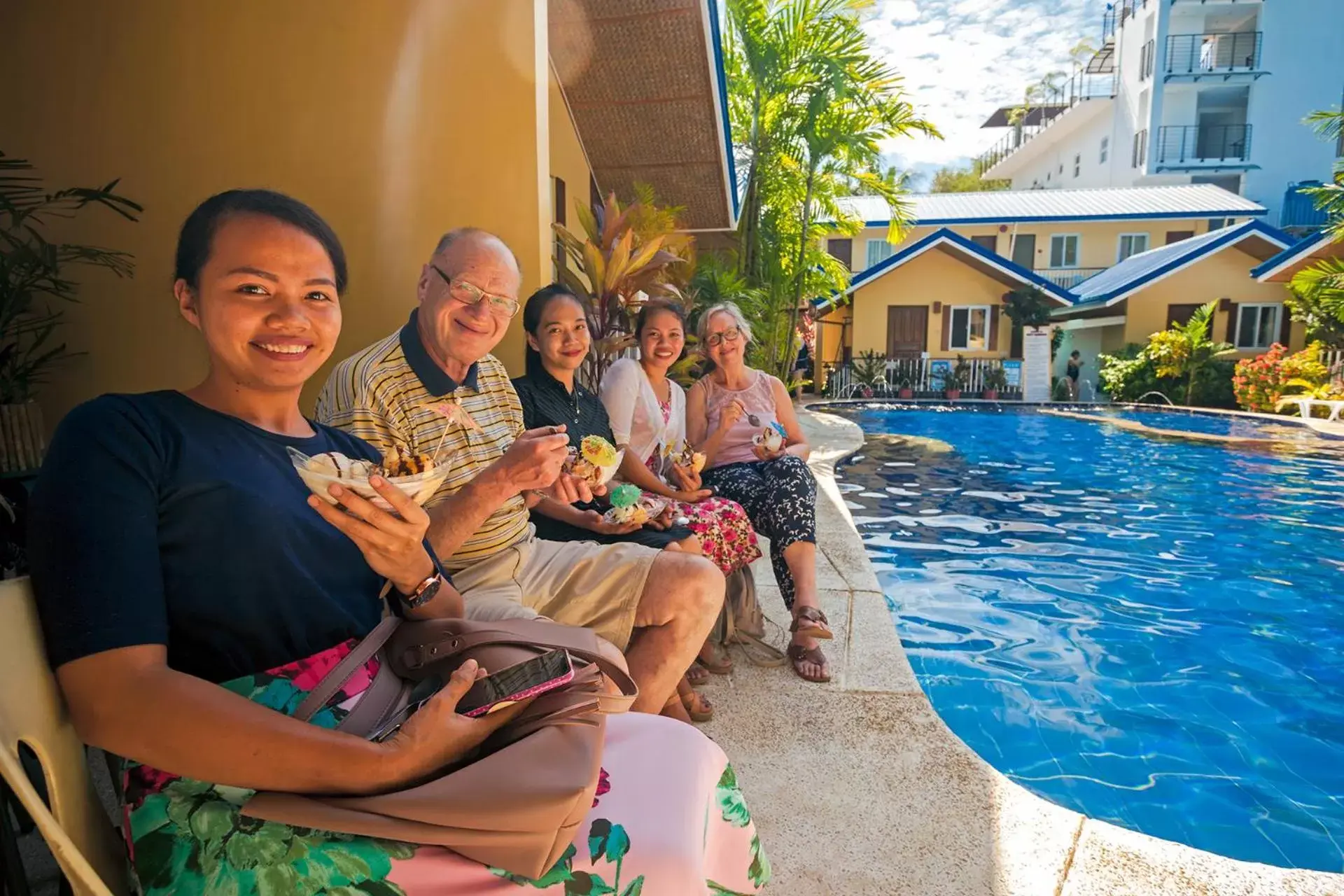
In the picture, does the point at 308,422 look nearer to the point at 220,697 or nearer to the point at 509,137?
the point at 220,697

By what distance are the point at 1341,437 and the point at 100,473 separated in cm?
1530

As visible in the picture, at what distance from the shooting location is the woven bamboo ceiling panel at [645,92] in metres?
5.65

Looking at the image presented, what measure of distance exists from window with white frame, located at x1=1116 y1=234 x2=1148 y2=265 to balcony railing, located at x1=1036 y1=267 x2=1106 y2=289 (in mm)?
791

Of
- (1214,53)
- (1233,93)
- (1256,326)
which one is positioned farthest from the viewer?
(1214,53)

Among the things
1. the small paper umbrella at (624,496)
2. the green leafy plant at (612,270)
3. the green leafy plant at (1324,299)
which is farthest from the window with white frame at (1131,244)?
the small paper umbrella at (624,496)

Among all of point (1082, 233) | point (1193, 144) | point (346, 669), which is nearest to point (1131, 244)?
point (1082, 233)

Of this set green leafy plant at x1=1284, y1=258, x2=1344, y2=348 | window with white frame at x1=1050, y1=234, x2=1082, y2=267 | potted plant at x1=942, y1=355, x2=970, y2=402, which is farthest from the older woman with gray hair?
window with white frame at x1=1050, y1=234, x2=1082, y2=267

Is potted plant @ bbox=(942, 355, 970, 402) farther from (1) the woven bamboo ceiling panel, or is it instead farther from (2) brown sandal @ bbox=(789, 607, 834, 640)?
(2) brown sandal @ bbox=(789, 607, 834, 640)

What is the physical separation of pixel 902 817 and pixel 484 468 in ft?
5.23

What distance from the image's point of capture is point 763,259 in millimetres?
12898

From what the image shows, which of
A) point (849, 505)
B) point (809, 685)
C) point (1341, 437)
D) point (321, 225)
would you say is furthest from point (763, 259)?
point (321, 225)

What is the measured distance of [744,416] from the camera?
13.1 feet

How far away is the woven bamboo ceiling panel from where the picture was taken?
222 inches

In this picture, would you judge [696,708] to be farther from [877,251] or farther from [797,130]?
[877,251]
